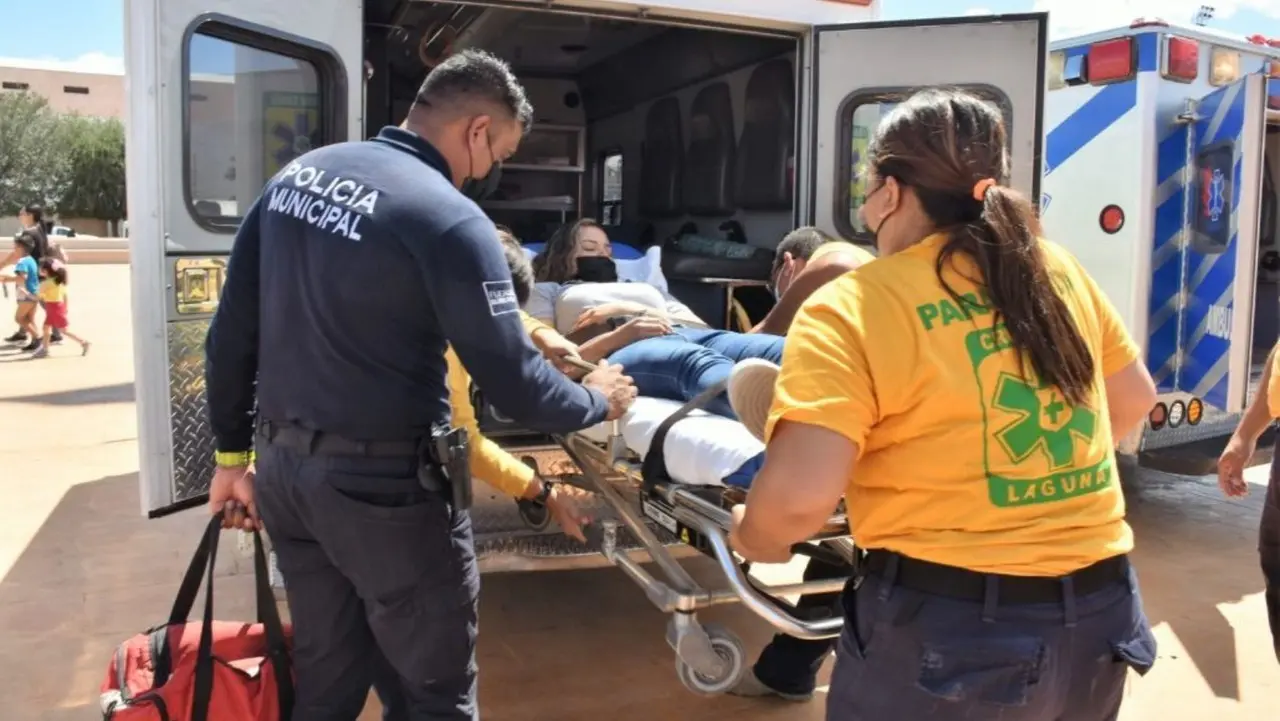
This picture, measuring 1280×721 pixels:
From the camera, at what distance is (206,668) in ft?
7.07

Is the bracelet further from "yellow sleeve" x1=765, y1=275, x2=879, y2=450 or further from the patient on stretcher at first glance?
"yellow sleeve" x1=765, y1=275, x2=879, y2=450

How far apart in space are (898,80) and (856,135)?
0.97 ft

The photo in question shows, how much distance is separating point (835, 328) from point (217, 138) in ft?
9.39

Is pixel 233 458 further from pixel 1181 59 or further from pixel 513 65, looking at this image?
pixel 513 65

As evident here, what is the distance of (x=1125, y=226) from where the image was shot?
16.2 ft

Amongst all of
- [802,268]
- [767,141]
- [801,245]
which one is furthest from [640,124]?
[802,268]

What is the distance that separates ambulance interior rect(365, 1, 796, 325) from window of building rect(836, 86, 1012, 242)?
557mm

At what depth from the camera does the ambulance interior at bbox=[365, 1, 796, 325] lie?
5777mm

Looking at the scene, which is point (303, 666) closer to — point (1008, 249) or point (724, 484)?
point (724, 484)

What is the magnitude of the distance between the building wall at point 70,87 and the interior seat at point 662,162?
53.6m

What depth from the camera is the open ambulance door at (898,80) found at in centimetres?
433

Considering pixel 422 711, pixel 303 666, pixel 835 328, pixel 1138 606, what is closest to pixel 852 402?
pixel 835 328

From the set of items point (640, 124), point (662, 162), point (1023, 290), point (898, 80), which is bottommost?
point (1023, 290)

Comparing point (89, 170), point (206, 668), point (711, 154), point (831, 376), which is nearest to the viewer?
point (831, 376)
